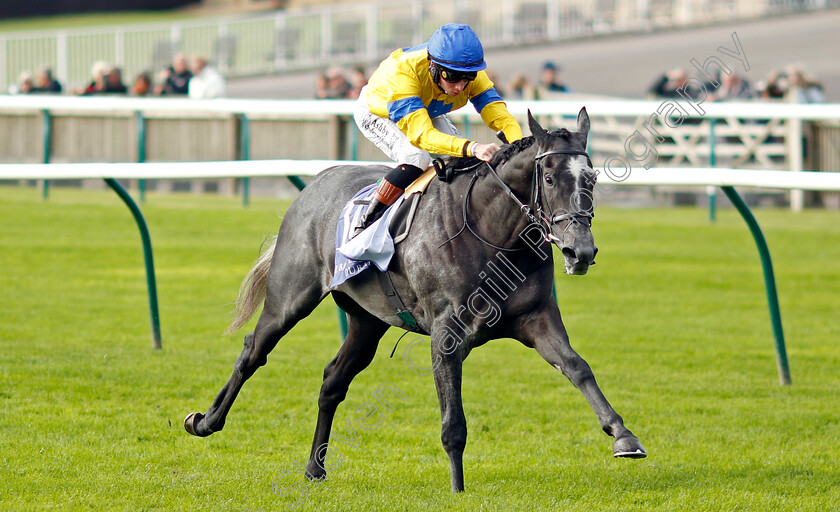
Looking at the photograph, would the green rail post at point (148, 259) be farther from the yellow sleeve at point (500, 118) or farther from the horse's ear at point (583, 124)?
the horse's ear at point (583, 124)

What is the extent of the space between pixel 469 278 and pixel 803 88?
11846mm

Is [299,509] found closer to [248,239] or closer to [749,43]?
[248,239]

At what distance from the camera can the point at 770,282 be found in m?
6.64

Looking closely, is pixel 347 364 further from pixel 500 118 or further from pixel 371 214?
pixel 500 118

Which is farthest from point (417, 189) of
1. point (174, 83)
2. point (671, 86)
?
point (174, 83)

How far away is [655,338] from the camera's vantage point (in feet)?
27.6

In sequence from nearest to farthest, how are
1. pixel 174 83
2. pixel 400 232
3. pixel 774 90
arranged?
pixel 400 232 < pixel 774 90 < pixel 174 83

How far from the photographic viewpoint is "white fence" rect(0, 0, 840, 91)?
1025 inches

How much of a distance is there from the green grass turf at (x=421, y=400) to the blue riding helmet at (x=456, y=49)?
170 centimetres

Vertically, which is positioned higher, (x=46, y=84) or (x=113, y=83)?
(x=113, y=83)

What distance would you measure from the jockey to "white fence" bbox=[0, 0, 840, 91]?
2121 cm

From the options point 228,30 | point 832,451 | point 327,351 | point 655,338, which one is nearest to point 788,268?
point 655,338

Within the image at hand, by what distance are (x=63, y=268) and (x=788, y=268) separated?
6.85m

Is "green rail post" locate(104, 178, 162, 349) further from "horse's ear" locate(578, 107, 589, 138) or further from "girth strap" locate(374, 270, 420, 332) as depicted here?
"horse's ear" locate(578, 107, 589, 138)
